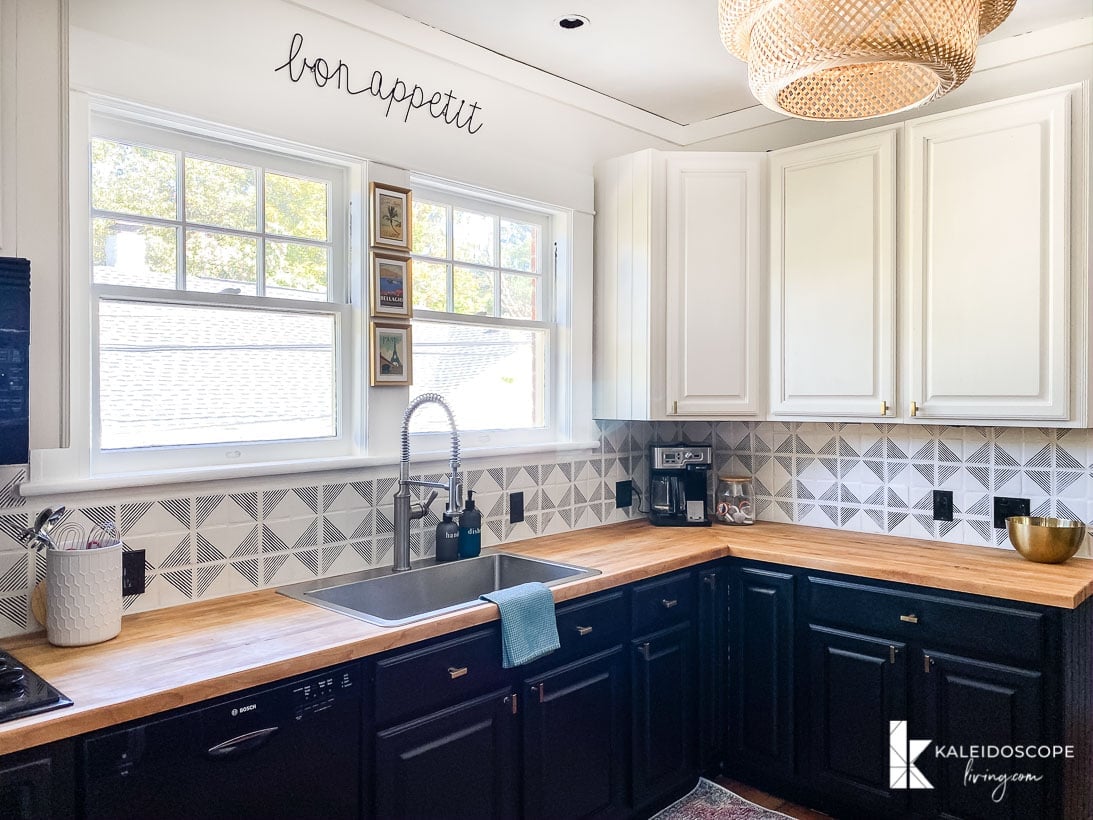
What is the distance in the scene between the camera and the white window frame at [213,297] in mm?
1834

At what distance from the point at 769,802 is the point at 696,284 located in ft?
6.23

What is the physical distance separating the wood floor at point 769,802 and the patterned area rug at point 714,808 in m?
0.03

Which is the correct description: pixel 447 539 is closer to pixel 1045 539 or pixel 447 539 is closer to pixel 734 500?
pixel 734 500

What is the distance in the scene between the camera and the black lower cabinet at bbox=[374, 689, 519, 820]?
1.74 m

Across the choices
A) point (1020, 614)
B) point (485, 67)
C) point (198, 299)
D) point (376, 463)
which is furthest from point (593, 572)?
point (485, 67)

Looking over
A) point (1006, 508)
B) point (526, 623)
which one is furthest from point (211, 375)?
point (1006, 508)

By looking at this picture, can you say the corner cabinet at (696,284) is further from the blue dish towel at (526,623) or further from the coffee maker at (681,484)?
the blue dish towel at (526,623)

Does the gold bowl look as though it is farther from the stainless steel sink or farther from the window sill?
the window sill

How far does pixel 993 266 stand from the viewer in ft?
7.98

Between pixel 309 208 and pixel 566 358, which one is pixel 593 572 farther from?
pixel 309 208

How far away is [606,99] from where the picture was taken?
3125mm

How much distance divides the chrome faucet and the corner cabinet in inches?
34.9

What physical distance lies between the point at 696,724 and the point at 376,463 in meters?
1.46

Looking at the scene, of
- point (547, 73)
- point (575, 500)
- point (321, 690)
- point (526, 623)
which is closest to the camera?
point (321, 690)
